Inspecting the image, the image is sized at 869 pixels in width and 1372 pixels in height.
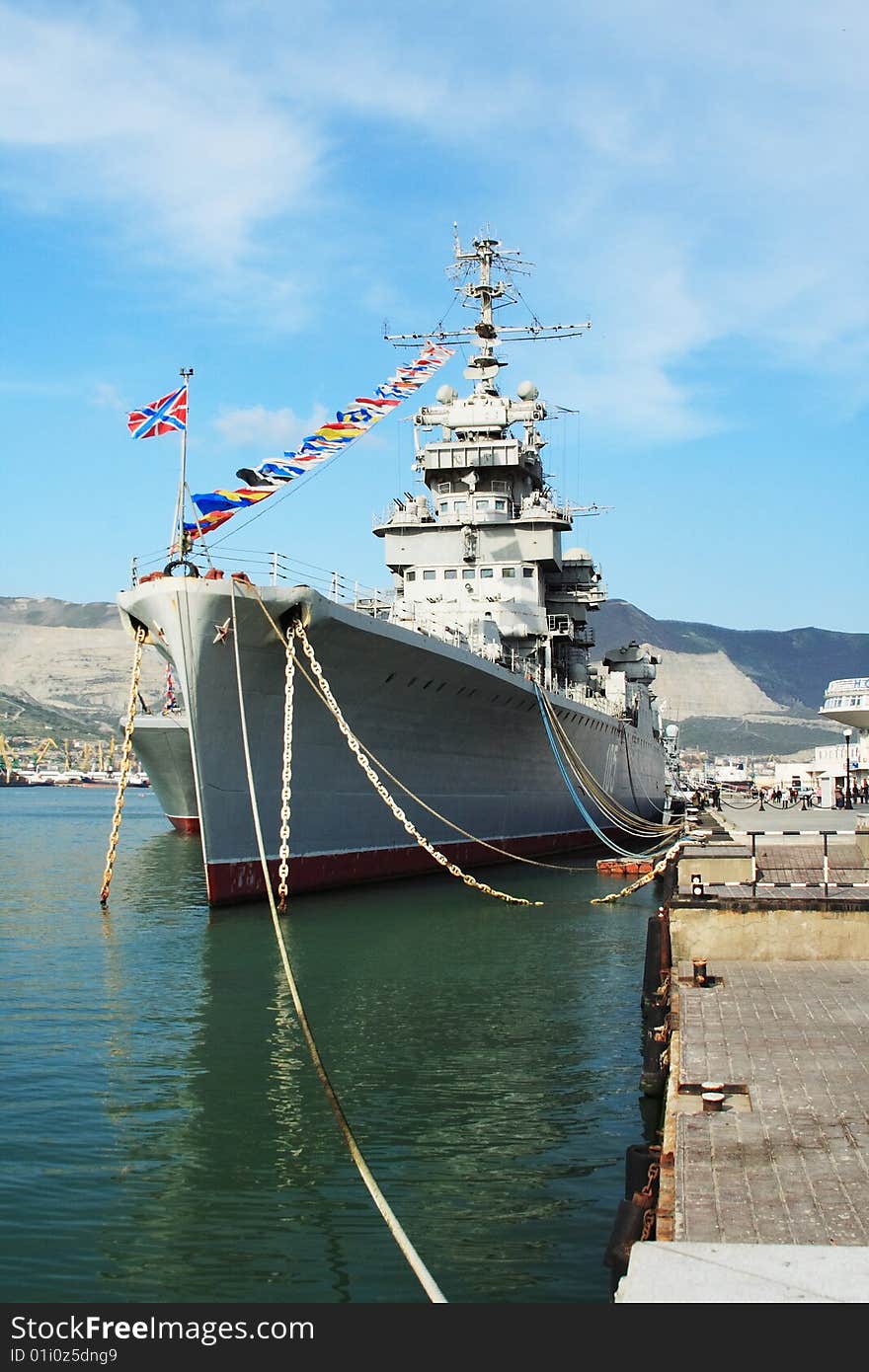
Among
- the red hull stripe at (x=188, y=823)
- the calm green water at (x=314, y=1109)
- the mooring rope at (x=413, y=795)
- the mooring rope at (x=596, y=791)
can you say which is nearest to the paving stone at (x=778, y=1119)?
the calm green water at (x=314, y=1109)

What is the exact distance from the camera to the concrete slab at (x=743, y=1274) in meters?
3.65

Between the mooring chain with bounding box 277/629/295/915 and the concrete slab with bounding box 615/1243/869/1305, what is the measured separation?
44.3ft

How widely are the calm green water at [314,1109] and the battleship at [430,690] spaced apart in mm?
2417

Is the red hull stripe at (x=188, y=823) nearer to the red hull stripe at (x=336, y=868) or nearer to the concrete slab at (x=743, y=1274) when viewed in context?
the red hull stripe at (x=336, y=868)

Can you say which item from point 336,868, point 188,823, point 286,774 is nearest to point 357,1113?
point 286,774

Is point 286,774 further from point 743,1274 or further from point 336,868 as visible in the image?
point 743,1274

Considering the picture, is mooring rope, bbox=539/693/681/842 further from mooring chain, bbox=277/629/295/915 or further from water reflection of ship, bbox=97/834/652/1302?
water reflection of ship, bbox=97/834/652/1302

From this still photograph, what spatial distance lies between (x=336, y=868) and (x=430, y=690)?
361cm

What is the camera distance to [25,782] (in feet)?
526

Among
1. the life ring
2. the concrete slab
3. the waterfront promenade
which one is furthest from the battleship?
the concrete slab

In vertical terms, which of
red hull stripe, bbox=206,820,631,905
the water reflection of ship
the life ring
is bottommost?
the water reflection of ship

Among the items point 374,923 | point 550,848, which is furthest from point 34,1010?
point 550,848

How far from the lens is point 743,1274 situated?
382 centimetres

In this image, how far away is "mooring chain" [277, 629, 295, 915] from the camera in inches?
688
